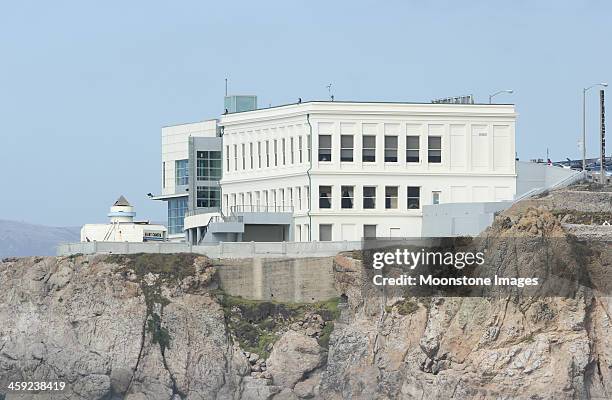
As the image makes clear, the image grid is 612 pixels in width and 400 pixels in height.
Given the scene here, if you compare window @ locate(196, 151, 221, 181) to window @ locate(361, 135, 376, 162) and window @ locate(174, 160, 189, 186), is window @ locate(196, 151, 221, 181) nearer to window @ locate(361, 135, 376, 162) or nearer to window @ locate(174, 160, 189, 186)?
window @ locate(174, 160, 189, 186)

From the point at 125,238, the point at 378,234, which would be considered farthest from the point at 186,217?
the point at 378,234

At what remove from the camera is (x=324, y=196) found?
118m

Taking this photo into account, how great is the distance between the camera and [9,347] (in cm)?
11394

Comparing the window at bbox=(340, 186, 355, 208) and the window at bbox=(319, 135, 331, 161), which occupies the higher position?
the window at bbox=(319, 135, 331, 161)

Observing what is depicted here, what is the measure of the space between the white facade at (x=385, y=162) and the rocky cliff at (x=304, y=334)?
770cm

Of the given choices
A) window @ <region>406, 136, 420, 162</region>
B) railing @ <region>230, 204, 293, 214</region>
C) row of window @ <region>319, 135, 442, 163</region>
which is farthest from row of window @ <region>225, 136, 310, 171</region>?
window @ <region>406, 136, 420, 162</region>

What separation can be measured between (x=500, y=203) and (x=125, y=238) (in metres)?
23.4

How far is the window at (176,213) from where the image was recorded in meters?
132

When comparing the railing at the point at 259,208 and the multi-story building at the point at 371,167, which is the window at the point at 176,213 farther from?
the multi-story building at the point at 371,167

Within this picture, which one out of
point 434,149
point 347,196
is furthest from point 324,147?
point 434,149

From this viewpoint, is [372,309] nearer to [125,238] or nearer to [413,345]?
[413,345]

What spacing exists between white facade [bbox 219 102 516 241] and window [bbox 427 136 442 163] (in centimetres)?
5

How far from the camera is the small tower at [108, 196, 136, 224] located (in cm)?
12794

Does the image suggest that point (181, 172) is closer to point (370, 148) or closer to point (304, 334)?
point (370, 148)
